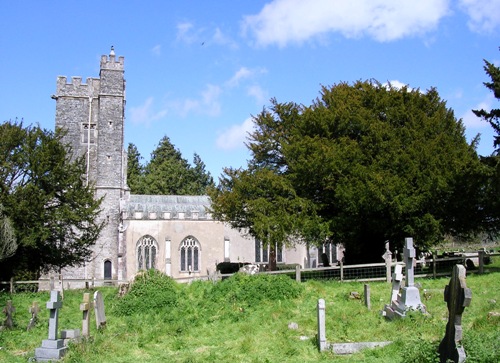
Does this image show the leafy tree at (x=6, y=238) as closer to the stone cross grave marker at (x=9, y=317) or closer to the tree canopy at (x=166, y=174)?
the stone cross grave marker at (x=9, y=317)


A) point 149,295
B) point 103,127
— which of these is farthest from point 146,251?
point 149,295

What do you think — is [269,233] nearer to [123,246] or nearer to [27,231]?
[27,231]

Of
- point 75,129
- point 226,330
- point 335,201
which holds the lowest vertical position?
point 226,330

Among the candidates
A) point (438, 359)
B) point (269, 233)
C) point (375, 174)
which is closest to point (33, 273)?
point (269, 233)

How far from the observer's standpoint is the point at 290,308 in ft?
52.5

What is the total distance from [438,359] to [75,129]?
38364mm

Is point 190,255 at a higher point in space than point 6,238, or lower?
lower

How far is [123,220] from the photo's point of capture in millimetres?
40344

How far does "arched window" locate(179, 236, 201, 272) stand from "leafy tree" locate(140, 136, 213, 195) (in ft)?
63.5

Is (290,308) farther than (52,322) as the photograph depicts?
Yes

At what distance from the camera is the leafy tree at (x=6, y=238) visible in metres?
22.2

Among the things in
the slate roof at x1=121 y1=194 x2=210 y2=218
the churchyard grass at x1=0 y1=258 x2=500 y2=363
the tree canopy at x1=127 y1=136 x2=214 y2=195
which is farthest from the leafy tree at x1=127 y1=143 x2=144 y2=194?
the churchyard grass at x1=0 y1=258 x2=500 y2=363

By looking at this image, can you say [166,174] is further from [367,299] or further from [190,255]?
[367,299]

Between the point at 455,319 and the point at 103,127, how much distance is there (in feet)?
121
